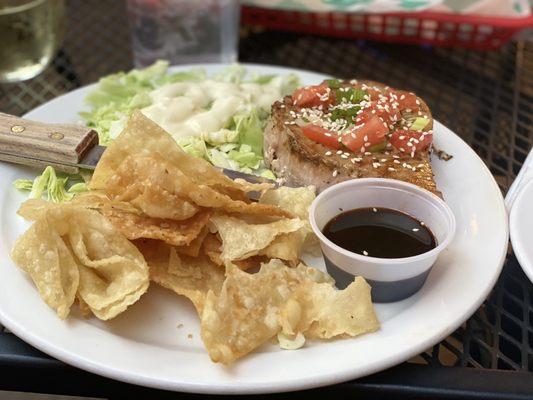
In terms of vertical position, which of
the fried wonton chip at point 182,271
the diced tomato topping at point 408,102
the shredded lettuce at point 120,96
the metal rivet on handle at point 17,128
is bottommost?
the shredded lettuce at point 120,96

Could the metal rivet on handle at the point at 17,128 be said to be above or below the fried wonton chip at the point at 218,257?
above

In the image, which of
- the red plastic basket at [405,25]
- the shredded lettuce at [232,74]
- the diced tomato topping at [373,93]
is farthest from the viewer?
the red plastic basket at [405,25]

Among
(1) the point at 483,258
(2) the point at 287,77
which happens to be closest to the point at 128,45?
(2) the point at 287,77

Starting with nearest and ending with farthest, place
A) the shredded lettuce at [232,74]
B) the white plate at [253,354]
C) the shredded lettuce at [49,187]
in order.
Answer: the white plate at [253,354], the shredded lettuce at [49,187], the shredded lettuce at [232,74]

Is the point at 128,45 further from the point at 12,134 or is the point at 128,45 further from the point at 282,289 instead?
the point at 282,289

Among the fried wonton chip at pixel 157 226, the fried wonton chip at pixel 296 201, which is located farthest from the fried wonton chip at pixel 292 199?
the fried wonton chip at pixel 157 226

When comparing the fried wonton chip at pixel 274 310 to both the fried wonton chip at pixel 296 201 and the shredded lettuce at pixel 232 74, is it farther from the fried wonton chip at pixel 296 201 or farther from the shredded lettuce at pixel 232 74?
the shredded lettuce at pixel 232 74

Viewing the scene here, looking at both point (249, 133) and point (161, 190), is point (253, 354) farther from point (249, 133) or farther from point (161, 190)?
point (249, 133)
